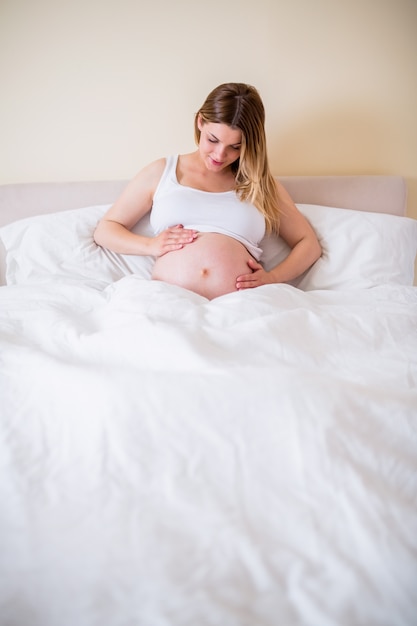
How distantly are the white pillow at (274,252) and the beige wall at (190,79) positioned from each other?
38 cm

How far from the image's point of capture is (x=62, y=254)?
136cm

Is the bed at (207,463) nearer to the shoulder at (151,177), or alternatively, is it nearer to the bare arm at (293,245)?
the bare arm at (293,245)

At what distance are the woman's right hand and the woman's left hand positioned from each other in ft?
0.66

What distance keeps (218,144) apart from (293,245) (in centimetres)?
44

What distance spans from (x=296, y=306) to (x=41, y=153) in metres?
1.31

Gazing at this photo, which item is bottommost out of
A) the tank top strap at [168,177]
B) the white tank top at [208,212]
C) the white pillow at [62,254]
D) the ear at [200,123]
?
the white pillow at [62,254]

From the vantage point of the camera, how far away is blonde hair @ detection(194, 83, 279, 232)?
117 centimetres

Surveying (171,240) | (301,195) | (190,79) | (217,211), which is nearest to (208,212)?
(217,211)

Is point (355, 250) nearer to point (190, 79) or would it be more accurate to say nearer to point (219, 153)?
point (219, 153)

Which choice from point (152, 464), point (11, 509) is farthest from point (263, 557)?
point (11, 509)

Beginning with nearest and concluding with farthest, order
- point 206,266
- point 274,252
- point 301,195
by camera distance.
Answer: point 206,266 < point 274,252 < point 301,195

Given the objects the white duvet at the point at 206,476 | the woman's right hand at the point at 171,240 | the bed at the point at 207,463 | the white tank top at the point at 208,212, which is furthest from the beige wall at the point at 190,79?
the white duvet at the point at 206,476

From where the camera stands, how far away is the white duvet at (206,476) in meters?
0.43

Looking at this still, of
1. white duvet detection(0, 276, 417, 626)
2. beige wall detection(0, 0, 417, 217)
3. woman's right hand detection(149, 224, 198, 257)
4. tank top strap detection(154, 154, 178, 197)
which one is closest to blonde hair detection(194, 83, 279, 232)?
tank top strap detection(154, 154, 178, 197)
